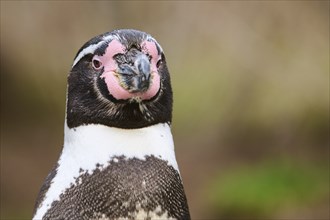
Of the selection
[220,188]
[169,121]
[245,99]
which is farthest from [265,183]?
[169,121]

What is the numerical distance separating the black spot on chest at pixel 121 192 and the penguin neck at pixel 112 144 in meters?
0.03

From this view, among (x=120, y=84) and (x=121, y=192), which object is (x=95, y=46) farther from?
(x=121, y=192)

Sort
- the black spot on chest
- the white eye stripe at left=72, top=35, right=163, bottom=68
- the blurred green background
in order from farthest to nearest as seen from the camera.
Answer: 1. the blurred green background
2. the white eye stripe at left=72, top=35, right=163, bottom=68
3. the black spot on chest

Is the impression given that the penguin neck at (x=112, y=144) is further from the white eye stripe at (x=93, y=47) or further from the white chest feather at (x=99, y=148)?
the white eye stripe at (x=93, y=47)

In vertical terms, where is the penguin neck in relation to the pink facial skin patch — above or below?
below

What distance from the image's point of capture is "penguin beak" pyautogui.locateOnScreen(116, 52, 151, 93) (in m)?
2.94

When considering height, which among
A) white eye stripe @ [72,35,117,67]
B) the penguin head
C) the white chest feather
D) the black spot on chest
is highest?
white eye stripe @ [72,35,117,67]

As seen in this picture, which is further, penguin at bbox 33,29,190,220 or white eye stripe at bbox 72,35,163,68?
white eye stripe at bbox 72,35,163,68

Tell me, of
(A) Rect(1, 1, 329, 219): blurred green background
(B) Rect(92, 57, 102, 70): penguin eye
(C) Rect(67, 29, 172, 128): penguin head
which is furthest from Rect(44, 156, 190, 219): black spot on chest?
(A) Rect(1, 1, 329, 219): blurred green background

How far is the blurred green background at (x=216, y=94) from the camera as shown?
7.78 meters

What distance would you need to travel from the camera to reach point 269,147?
343 inches

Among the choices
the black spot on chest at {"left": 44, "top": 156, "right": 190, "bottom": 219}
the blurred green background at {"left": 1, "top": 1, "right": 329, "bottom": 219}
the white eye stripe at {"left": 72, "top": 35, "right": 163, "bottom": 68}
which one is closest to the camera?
the black spot on chest at {"left": 44, "top": 156, "right": 190, "bottom": 219}

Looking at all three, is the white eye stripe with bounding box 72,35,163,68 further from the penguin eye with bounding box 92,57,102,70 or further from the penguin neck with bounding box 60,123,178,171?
the penguin neck with bounding box 60,123,178,171

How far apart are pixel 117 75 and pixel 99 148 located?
238 millimetres
